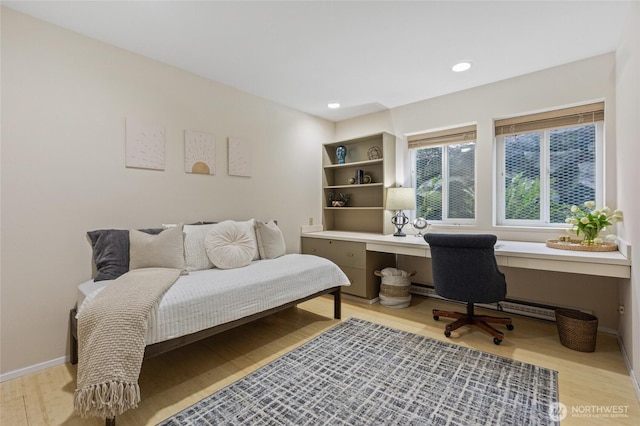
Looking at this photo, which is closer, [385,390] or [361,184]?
[385,390]

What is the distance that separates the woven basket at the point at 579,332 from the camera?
2.26 m

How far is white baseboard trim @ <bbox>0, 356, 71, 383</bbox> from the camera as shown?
78.2 inches

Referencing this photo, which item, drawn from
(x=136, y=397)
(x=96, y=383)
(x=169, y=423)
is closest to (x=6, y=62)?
(x=96, y=383)

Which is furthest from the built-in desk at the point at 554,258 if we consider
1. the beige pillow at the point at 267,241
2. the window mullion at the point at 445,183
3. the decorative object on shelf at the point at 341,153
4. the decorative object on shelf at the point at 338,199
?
the decorative object on shelf at the point at 341,153

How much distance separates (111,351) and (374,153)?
11.7 ft

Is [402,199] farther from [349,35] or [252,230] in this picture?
[349,35]

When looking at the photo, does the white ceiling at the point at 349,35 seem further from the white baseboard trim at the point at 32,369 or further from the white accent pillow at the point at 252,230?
the white baseboard trim at the point at 32,369

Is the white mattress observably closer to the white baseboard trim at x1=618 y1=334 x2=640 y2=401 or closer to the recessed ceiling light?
the white baseboard trim at x1=618 y1=334 x2=640 y2=401

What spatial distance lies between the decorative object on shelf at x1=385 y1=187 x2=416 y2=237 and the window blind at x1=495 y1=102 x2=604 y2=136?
116 centimetres

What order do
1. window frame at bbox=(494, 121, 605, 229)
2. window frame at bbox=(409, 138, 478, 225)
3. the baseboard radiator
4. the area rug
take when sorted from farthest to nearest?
1. window frame at bbox=(409, 138, 478, 225)
2. the baseboard radiator
3. window frame at bbox=(494, 121, 605, 229)
4. the area rug

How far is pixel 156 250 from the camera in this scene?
7.62 ft

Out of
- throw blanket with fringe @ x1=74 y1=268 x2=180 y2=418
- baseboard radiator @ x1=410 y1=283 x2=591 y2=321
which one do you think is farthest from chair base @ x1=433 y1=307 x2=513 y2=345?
throw blanket with fringe @ x1=74 y1=268 x2=180 y2=418

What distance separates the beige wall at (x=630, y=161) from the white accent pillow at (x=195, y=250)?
120 inches

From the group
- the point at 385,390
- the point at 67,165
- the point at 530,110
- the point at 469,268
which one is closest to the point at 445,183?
the point at 530,110
